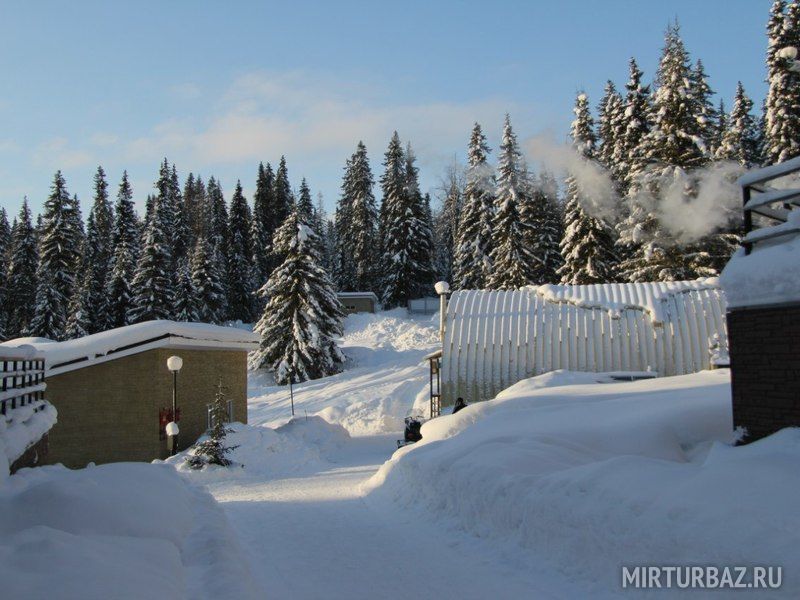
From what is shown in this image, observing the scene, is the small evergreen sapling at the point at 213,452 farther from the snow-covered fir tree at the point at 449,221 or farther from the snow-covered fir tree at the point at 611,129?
the snow-covered fir tree at the point at 449,221

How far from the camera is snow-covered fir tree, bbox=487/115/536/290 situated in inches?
1727

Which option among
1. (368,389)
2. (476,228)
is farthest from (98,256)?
→ (368,389)

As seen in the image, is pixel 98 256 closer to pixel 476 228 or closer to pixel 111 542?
pixel 476 228

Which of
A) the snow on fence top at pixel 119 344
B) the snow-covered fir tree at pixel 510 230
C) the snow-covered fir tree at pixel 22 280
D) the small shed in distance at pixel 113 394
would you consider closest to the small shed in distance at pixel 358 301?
the snow-covered fir tree at pixel 510 230

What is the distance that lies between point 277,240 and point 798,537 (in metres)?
37.3

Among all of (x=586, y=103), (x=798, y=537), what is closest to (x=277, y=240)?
(x=586, y=103)

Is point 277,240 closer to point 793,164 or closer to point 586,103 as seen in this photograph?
point 586,103

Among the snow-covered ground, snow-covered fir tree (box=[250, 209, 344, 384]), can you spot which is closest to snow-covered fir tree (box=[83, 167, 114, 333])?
snow-covered fir tree (box=[250, 209, 344, 384])

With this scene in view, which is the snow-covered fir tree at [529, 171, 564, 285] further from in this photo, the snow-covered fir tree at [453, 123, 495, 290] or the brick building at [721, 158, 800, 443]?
the brick building at [721, 158, 800, 443]

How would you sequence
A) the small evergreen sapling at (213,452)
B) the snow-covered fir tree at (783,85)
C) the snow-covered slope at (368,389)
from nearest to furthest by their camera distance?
the small evergreen sapling at (213,452) < the snow-covered slope at (368,389) < the snow-covered fir tree at (783,85)

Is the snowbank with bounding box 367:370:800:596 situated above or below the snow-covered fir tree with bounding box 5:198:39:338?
below

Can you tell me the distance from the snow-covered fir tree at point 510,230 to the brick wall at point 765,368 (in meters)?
36.6

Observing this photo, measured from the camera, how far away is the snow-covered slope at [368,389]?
27.0 metres

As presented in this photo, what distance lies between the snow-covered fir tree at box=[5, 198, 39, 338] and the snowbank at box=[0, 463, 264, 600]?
6183cm
